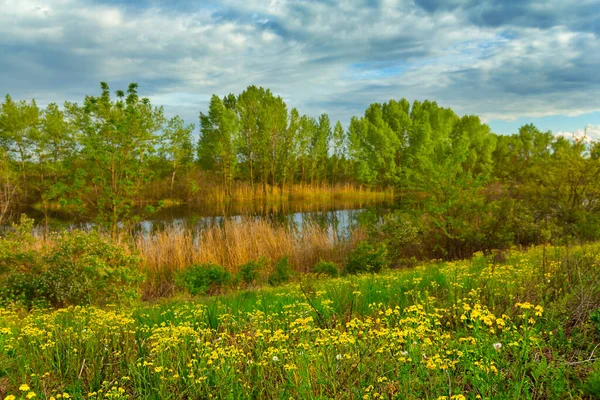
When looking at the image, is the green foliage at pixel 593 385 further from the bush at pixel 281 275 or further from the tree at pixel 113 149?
the tree at pixel 113 149

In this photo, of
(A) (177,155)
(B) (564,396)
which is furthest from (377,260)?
(A) (177,155)

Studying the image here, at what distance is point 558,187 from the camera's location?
49.2 ft

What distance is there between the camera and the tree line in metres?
14.1

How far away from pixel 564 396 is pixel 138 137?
14019 mm

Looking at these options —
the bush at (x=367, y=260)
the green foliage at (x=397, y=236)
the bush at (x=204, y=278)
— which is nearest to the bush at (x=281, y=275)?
the bush at (x=204, y=278)

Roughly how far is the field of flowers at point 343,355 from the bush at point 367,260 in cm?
606

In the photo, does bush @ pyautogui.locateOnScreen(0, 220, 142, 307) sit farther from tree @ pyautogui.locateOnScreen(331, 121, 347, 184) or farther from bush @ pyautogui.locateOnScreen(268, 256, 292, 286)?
tree @ pyautogui.locateOnScreen(331, 121, 347, 184)

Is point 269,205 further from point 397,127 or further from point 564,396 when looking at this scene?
point 564,396

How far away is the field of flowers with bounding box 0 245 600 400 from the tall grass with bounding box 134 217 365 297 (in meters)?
6.76

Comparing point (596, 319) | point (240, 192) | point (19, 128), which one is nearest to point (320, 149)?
point (240, 192)

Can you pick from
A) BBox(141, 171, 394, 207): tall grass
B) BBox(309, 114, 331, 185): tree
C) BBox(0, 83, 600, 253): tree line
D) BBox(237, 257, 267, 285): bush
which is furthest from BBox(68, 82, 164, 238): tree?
BBox(309, 114, 331, 185): tree

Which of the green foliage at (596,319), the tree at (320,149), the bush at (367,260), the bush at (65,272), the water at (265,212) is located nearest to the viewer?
the green foliage at (596,319)

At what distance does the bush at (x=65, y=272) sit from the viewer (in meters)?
8.23

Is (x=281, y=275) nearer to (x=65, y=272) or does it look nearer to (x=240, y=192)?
(x=65, y=272)
